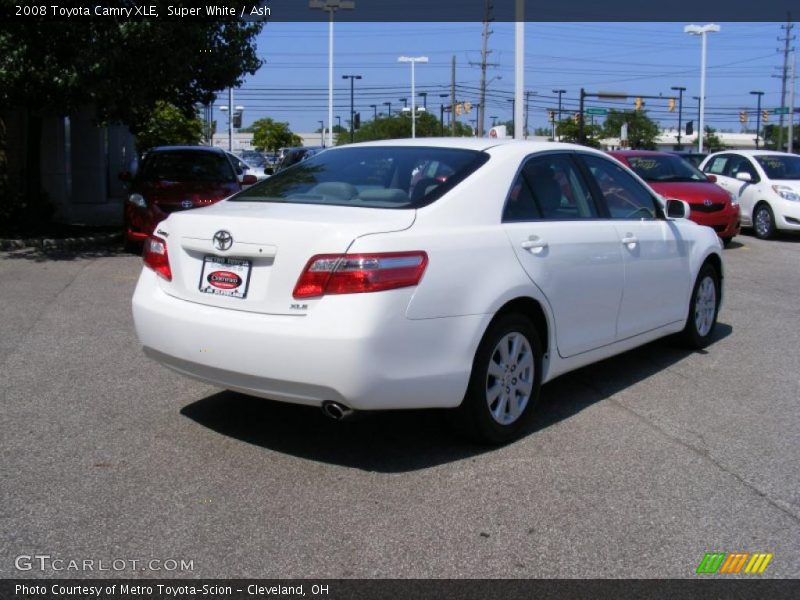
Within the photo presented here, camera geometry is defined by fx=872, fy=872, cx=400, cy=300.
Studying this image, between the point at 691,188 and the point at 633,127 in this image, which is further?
the point at 633,127

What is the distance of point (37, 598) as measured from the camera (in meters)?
3.17

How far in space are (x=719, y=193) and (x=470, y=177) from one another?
1053cm

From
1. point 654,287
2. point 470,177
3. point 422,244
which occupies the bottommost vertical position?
point 654,287

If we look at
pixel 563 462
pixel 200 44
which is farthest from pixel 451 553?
pixel 200 44

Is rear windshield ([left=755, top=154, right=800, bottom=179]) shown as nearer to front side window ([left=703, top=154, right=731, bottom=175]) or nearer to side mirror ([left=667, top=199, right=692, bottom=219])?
front side window ([left=703, top=154, right=731, bottom=175])

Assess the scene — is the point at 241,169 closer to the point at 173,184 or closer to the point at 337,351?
the point at 173,184

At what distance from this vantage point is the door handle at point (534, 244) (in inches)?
189

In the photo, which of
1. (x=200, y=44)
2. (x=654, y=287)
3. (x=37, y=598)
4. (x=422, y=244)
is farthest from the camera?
(x=200, y=44)

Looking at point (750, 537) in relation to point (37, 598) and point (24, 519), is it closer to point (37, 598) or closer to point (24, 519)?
point (37, 598)

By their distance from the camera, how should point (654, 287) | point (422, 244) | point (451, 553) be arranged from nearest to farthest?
point (451, 553) < point (422, 244) < point (654, 287)

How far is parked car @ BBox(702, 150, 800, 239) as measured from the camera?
15.9 meters

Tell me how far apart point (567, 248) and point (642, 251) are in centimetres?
102

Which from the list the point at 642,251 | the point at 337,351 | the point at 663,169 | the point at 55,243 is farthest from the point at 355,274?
the point at 663,169

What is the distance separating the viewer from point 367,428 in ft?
16.7
